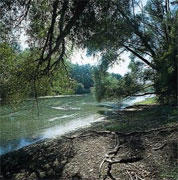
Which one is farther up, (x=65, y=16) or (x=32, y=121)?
(x=65, y=16)

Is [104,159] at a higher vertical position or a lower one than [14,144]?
higher

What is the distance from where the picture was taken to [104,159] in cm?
584

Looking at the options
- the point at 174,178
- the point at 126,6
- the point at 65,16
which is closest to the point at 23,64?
the point at 65,16

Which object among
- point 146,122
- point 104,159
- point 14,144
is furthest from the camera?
point 14,144

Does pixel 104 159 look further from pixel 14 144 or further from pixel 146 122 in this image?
pixel 14 144

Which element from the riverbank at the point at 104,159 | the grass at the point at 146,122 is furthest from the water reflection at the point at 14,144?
the grass at the point at 146,122

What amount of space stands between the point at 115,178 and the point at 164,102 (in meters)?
Answer: 14.2

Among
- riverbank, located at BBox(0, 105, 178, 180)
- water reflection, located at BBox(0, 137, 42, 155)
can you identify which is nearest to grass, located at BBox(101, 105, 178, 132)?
riverbank, located at BBox(0, 105, 178, 180)

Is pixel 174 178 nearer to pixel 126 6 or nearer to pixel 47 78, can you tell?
pixel 126 6

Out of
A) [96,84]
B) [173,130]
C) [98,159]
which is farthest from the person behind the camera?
[96,84]

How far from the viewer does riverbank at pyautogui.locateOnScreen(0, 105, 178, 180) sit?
5203mm

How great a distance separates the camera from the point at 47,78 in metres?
11.1

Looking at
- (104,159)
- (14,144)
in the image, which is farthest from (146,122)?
(14,144)

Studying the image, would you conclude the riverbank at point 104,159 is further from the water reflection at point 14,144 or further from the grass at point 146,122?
the water reflection at point 14,144
